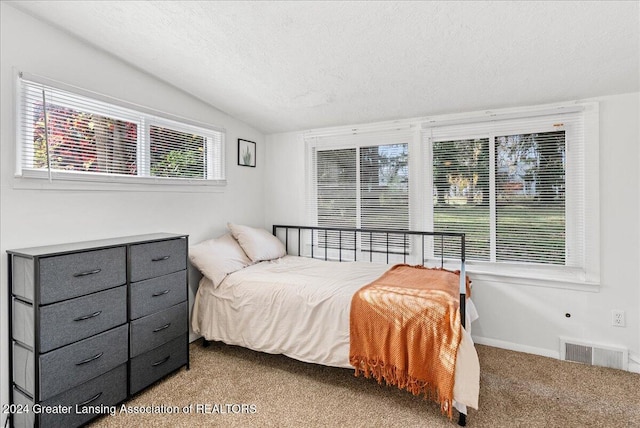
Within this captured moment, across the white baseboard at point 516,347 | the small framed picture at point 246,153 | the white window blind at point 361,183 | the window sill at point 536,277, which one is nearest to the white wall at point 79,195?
the small framed picture at point 246,153

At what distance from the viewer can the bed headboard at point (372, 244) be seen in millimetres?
3027

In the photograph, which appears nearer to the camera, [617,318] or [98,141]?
[98,141]

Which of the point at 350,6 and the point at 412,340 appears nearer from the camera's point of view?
the point at 350,6

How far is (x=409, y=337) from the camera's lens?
1.91 m

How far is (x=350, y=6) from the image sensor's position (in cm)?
167

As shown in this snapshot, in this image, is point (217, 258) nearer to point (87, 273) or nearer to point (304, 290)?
point (304, 290)

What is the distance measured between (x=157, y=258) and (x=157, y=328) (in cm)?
48

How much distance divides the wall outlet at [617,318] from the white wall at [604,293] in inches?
1.0

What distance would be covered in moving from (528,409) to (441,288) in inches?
32.7

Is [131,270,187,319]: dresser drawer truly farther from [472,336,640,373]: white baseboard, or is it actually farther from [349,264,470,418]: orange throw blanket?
[472,336,640,373]: white baseboard

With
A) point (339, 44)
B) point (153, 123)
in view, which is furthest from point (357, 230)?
point (153, 123)

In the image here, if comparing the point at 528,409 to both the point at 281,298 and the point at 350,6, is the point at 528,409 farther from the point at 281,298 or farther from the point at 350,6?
the point at 350,6

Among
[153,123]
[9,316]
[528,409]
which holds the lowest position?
[528,409]

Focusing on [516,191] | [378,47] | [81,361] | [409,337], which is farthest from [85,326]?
[516,191]
